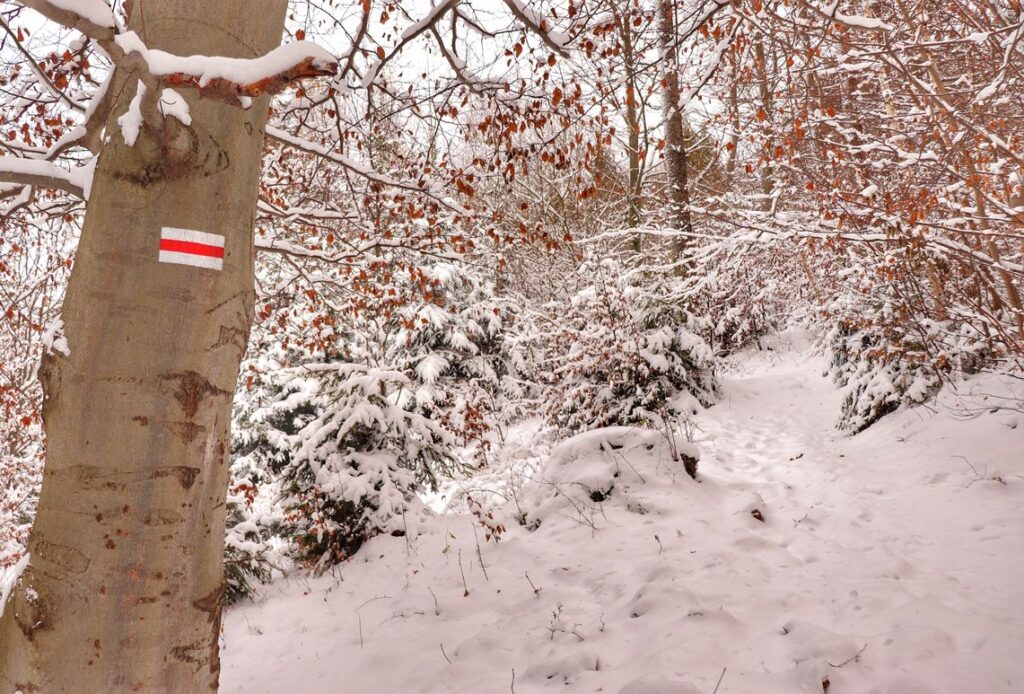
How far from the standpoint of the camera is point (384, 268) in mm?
4996

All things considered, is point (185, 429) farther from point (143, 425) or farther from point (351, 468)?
point (351, 468)

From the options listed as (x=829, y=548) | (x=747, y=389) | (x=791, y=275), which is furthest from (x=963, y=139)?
(x=791, y=275)

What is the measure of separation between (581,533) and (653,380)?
12.4 ft

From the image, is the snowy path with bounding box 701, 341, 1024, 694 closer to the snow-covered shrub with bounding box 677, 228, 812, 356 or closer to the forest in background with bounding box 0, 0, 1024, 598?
the forest in background with bounding box 0, 0, 1024, 598

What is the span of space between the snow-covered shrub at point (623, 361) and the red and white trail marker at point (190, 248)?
6260 millimetres

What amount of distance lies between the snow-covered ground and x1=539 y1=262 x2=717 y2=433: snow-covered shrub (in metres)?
1.63

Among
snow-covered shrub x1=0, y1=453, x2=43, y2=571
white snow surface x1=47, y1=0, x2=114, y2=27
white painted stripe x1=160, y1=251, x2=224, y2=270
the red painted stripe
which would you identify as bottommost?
snow-covered shrub x1=0, y1=453, x2=43, y2=571

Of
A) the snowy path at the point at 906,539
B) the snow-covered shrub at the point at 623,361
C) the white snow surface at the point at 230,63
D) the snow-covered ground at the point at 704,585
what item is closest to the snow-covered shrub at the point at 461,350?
the snow-covered shrub at the point at 623,361

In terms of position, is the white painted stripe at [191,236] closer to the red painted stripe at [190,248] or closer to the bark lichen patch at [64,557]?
the red painted stripe at [190,248]

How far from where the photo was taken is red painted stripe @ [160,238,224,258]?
137cm

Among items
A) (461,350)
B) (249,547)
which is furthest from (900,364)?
(249,547)

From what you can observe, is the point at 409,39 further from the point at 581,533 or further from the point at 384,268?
the point at 581,533

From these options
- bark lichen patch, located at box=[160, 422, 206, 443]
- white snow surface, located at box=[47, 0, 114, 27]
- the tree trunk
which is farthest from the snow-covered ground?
white snow surface, located at box=[47, 0, 114, 27]

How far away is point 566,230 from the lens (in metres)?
7.15
